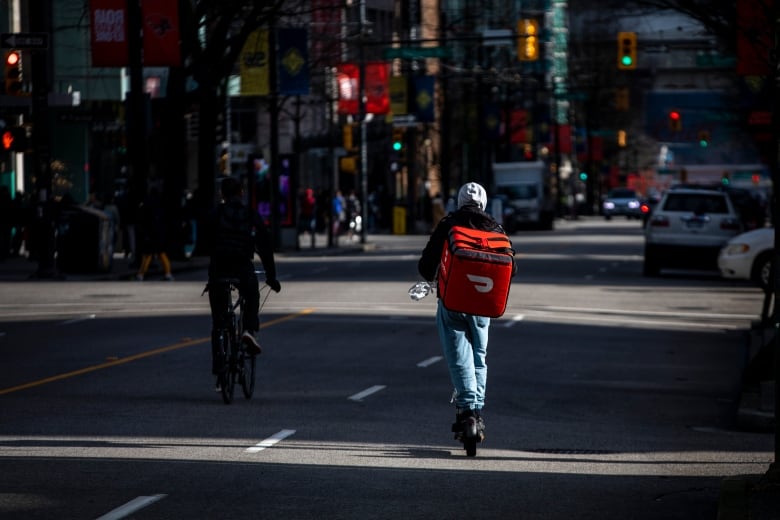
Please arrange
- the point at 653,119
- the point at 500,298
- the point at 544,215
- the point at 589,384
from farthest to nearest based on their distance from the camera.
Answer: the point at 653,119 → the point at 544,215 → the point at 589,384 → the point at 500,298

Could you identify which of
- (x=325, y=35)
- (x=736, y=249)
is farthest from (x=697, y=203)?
(x=325, y=35)

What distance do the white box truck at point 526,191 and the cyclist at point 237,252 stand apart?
6588 centimetres

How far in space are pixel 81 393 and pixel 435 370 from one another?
4390 mm

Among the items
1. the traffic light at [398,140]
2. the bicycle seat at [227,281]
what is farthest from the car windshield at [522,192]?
the bicycle seat at [227,281]

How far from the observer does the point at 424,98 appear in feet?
213

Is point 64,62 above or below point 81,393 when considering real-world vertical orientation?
above

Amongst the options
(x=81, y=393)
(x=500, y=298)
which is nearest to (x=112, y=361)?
(x=81, y=393)

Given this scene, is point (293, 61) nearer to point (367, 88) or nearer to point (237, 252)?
point (367, 88)

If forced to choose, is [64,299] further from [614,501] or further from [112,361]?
[614,501]

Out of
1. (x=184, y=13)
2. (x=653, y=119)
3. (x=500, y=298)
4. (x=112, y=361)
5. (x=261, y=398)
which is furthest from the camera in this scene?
(x=653, y=119)

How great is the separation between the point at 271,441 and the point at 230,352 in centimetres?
286

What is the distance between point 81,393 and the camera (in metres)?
16.4

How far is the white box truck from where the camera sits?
3263 inches

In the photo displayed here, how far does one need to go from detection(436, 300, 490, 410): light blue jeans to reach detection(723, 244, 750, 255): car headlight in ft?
70.5
